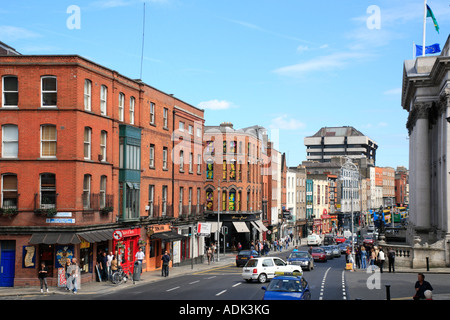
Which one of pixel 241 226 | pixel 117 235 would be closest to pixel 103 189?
pixel 117 235

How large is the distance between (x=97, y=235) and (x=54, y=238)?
3.36 metres

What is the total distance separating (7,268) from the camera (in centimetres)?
3244

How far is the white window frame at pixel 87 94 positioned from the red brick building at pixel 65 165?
0.07 meters

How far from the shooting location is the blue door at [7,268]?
3234cm

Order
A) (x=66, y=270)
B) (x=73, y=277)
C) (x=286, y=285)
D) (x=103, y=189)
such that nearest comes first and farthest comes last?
1. (x=286, y=285)
2. (x=73, y=277)
3. (x=66, y=270)
4. (x=103, y=189)

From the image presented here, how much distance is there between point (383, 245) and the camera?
45.1 meters

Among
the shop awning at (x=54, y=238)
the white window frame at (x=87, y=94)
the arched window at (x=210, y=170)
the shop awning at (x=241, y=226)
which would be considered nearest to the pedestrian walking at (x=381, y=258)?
the shop awning at (x=54, y=238)

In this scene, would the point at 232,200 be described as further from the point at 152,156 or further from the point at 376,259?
the point at 376,259

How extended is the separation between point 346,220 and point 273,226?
217ft

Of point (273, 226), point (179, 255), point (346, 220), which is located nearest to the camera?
point (179, 255)

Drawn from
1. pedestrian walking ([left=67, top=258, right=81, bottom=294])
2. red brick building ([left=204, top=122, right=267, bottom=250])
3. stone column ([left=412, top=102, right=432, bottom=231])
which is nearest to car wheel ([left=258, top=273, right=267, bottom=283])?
pedestrian walking ([left=67, top=258, right=81, bottom=294])

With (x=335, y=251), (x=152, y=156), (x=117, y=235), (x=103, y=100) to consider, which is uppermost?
(x=103, y=100)
